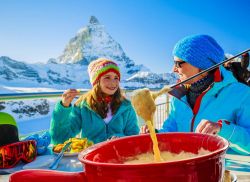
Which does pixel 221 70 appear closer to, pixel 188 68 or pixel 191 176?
pixel 188 68

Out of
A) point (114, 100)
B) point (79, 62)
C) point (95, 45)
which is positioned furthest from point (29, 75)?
point (114, 100)

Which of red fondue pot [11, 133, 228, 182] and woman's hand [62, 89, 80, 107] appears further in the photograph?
woman's hand [62, 89, 80, 107]

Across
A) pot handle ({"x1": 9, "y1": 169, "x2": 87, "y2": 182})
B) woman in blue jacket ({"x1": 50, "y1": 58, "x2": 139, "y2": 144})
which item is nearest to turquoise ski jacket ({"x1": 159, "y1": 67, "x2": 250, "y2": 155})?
woman in blue jacket ({"x1": 50, "y1": 58, "x2": 139, "y2": 144})

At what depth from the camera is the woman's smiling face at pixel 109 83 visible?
2.42 metres

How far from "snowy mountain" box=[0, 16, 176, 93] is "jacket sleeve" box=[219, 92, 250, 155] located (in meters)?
80.2

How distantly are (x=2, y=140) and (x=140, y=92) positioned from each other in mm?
991

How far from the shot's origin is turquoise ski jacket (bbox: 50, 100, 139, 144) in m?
2.08

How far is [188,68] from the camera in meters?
1.65

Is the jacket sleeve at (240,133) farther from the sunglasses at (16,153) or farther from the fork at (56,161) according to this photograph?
the sunglasses at (16,153)

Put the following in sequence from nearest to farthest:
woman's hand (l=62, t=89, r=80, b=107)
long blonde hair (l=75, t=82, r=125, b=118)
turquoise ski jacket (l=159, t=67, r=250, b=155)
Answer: turquoise ski jacket (l=159, t=67, r=250, b=155) < woman's hand (l=62, t=89, r=80, b=107) < long blonde hair (l=75, t=82, r=125, b=118)

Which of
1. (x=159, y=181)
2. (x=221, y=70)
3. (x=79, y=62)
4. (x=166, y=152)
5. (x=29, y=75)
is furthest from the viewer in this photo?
(x=79, y=62)

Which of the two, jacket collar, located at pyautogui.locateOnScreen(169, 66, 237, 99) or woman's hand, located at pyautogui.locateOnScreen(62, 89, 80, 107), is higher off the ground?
jacket collar, located at pyautogui.locateOnScreen(169, 66, 237, 99)

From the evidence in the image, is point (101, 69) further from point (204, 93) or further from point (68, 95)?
point (204, 93)

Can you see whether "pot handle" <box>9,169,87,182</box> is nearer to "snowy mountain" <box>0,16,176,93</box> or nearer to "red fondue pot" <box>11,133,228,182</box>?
"red fondue pot" <box>11,133,228,182</box>
